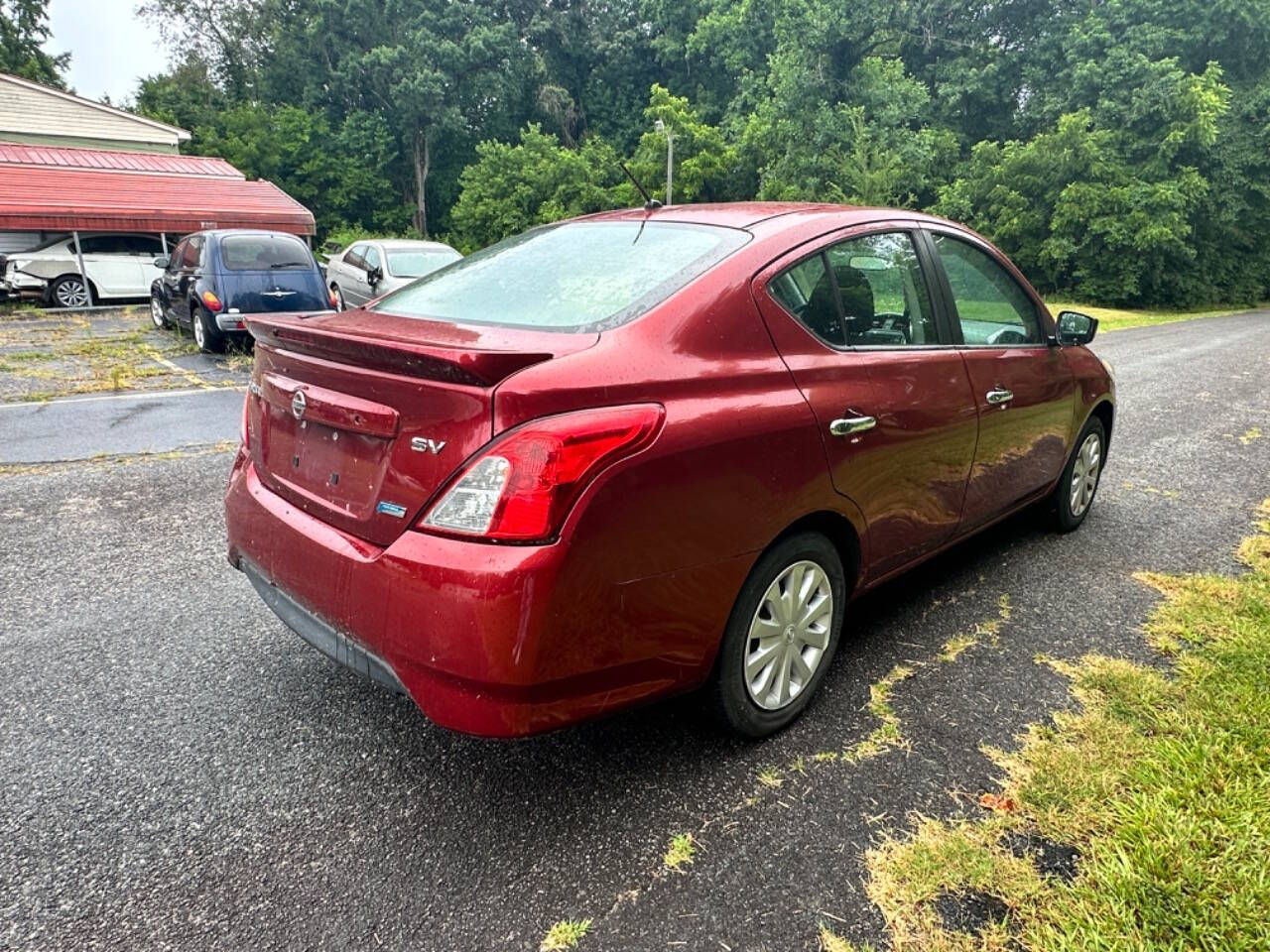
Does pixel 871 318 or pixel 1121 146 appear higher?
pixel 1121 146

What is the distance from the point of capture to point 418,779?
2.33 meters

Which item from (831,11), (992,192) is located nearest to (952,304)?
(992,192)

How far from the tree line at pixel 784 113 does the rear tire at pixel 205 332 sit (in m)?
23.9

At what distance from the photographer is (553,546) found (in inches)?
72.3

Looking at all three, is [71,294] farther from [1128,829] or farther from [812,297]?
[1128,829]

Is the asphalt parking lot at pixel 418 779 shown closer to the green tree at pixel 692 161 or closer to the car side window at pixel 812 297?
the car side window at pixel 812 297

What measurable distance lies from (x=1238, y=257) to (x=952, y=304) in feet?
120

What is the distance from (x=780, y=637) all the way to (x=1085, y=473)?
288 cm

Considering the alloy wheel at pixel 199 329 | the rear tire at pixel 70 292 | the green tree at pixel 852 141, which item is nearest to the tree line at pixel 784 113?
the green tree at pixel 852 141

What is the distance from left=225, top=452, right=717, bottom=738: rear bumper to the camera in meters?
1.84

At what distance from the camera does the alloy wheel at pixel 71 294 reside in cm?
1678

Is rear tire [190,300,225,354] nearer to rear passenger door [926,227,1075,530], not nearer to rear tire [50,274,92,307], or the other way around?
rear tire [50,274,92,307]

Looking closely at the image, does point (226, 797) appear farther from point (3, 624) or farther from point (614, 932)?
point (3, 624)

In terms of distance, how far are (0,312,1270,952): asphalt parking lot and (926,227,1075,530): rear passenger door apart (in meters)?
0.49
